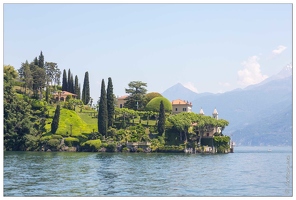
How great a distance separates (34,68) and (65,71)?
325 inches

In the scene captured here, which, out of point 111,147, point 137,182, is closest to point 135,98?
point 111,147

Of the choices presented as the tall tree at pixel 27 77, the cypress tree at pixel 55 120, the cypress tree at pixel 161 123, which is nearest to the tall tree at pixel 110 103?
the cypress tree at pixel 161 123

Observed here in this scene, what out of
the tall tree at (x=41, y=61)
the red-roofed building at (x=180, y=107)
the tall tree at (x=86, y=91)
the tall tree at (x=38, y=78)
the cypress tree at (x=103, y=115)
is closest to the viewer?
the cypress tree at (x=103, y=115)

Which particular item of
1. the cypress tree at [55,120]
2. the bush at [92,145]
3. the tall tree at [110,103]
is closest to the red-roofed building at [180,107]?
the tall tree at [110,103]

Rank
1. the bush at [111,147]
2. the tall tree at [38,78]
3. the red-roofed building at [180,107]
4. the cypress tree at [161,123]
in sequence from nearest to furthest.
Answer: the bush at [111,147], the cypress tree at [161,123], the tall tree at [38,78], the red-roofed building at [180,107]

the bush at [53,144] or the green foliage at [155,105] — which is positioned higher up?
the green foliage at [155,105]

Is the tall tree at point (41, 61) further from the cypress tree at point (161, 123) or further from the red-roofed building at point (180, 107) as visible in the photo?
the cypress tree at point (161, 123)

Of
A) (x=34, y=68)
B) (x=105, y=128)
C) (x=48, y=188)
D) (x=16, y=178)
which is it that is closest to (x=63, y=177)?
(x=16, y=178)

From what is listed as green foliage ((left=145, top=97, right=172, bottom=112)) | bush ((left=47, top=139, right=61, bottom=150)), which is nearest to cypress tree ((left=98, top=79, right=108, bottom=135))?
bush ((left=47, top=139, right=61, bottom=150))

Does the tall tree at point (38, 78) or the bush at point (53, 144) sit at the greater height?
the tall tree at point (38, 78)

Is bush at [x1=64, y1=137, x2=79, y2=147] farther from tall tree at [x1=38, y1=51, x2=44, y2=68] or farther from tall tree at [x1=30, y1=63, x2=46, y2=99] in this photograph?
tall tree at [x1=38, y1=51, x2=44, y2=68]

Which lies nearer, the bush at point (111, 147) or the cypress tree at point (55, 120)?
the bush at point (111, 147)

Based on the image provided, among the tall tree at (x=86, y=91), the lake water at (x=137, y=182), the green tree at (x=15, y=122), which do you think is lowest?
the lake water at (x=137, y=182)

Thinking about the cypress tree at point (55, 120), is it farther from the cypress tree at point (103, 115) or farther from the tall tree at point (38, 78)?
the tall tree at point (38, 78)
